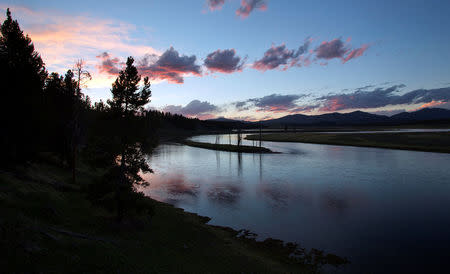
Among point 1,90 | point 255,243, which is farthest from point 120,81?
point 255,243

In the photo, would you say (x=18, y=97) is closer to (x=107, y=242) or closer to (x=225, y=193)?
(x=107, y=242)

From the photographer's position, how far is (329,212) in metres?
28.1

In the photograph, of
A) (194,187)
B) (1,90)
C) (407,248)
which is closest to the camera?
(407,248)

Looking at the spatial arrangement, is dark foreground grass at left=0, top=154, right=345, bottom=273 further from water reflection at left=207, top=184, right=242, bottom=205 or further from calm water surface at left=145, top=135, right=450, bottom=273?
water reflection at left=207, top=184, right=242, bottom=205

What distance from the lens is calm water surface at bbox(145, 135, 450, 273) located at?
19.6 m

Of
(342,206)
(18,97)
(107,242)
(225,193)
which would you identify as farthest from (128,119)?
(342,206)

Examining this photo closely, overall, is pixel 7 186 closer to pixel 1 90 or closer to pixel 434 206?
pixel 1 90

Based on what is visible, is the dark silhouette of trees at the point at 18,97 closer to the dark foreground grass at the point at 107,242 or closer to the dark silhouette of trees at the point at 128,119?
the dark foreground grass at the point at 107,242

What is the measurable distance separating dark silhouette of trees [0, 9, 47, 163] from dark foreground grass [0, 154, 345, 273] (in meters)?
2.55

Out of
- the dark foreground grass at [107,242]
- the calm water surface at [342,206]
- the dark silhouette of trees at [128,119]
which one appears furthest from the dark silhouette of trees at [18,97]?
the calm water surface at [342,206]

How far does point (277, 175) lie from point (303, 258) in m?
32.1

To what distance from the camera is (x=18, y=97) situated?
24438mm

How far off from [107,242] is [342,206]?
26.6 m

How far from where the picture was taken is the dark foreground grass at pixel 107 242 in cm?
1105
